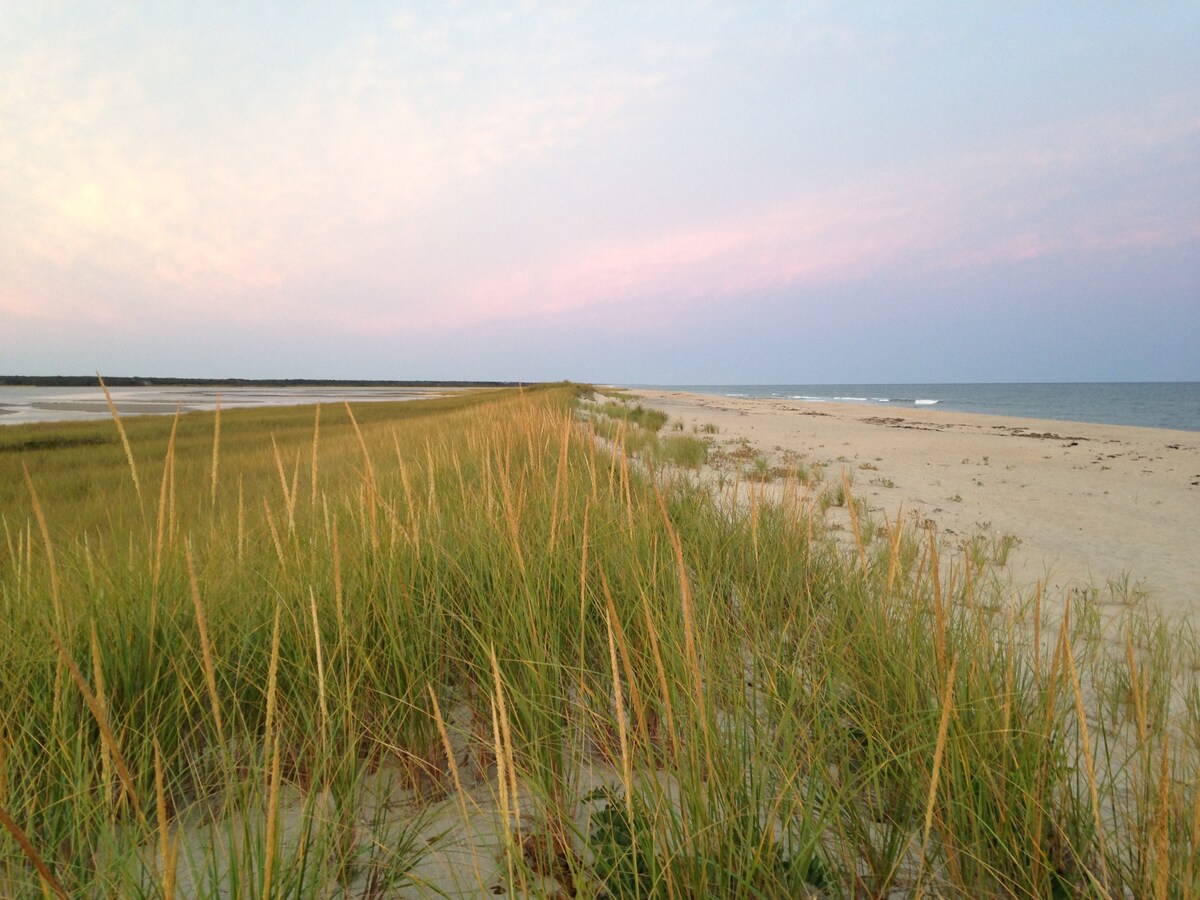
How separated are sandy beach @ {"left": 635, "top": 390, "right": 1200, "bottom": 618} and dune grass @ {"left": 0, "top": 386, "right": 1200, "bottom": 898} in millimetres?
519

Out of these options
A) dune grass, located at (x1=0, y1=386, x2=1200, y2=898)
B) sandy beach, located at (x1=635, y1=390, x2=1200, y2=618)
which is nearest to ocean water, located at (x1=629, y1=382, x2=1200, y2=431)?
sandy beach, located at (x1=635, y1=390, x2=1200, y2=618)

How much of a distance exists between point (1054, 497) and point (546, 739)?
→ 841 cm

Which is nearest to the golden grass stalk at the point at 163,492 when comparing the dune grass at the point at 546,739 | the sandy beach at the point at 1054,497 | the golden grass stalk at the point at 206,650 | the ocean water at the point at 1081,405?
the dune grass at the point at 546,739

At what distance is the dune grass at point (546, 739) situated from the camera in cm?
96

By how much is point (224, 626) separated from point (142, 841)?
0.56m

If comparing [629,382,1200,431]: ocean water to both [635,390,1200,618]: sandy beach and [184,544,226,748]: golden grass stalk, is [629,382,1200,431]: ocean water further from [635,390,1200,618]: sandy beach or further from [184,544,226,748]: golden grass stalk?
[184,544,226,748]: golden grass stalk

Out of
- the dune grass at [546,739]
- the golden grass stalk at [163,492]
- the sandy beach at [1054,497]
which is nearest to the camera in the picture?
the dune grass at [546,739]

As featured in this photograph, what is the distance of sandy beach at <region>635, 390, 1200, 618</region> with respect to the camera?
430 cm

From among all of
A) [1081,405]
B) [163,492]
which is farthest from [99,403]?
[1081,405]


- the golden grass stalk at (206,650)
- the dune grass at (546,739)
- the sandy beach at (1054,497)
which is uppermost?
the golden grass stalk at (206,650)

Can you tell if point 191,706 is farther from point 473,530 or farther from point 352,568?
point 473,530

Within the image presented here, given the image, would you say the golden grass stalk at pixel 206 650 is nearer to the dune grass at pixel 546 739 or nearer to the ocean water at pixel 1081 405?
the dune grass at pixel 546 739

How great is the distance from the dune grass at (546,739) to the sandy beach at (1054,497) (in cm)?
52

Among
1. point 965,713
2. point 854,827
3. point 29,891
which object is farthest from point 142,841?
point 965,713
